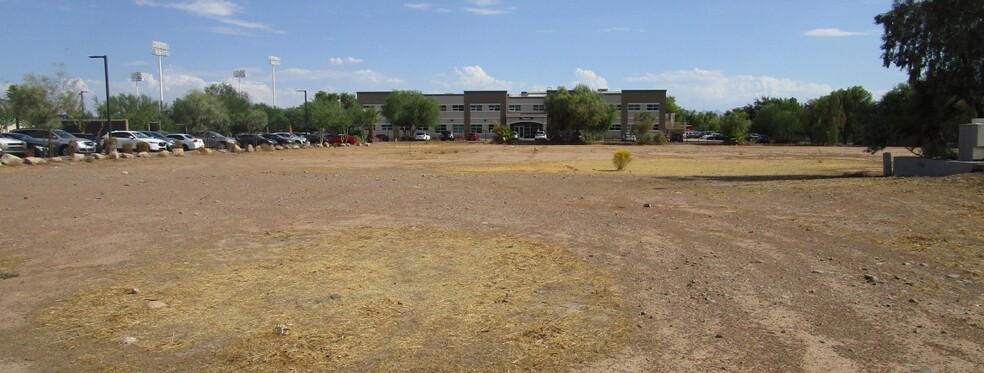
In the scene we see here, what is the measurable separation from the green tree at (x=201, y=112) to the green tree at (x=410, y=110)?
104 feet

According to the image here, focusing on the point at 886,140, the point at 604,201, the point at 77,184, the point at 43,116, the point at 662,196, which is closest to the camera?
the point at 604,201

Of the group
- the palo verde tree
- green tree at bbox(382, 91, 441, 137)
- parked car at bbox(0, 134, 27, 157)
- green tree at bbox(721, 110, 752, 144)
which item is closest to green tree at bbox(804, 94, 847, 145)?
green tree at bbox(721, 110, 752, 144)

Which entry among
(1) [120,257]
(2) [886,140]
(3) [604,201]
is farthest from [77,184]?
(2) [886,140]

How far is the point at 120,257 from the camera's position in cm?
979

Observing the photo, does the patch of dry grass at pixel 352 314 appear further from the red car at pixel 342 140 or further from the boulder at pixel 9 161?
the red car at pixel 342 140

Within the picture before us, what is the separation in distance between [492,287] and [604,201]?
10.2m

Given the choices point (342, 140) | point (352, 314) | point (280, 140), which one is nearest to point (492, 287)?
point (352, 314)

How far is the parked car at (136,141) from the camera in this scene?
4572 centimetres

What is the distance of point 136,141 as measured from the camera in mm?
45875

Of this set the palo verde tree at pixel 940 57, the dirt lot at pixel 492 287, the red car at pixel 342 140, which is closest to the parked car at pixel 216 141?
the red car at pixel 342 140

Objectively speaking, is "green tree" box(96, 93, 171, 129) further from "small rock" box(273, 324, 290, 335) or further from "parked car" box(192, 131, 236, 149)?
"small rock" box(273, 324, 290, 335)

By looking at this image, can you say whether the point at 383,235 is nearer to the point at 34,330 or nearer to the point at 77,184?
the point at 34,330

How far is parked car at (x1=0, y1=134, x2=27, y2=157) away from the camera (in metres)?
36.7

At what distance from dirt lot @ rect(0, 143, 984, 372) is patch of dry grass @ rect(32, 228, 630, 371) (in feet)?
0.10
